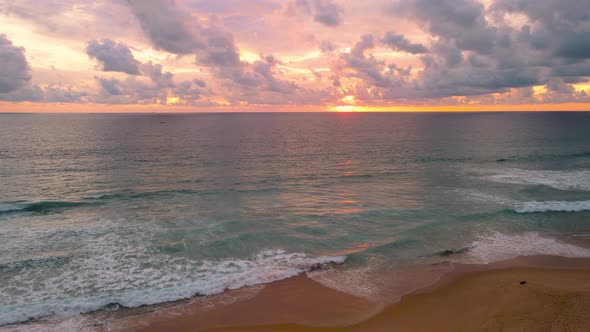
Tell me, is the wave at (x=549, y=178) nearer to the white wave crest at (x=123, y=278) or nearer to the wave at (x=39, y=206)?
the white wave crest at (x=123, y=278)

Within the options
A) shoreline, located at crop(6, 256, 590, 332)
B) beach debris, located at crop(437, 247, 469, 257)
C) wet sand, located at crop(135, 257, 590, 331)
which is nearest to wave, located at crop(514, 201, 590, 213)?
beach debris, located at crop(437, 247, 469, 257)

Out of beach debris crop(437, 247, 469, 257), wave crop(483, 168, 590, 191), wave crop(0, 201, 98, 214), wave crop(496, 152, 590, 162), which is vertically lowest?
wave crop(0, 201, 98, 214)

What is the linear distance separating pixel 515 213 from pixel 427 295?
51.4ft

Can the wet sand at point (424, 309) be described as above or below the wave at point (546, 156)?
below

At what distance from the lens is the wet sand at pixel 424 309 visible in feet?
41.5

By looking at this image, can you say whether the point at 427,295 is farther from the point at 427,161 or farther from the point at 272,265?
the point at 427,161

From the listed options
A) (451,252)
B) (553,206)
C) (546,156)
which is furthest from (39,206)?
(546,156)

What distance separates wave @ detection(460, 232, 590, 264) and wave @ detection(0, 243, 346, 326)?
770 cm

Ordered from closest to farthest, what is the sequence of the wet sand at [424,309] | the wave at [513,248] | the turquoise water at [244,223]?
the wet sand at [424,309]
the turquoise water at [244,223]
the wave at [513,248]

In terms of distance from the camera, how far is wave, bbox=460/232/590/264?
18.8 meters

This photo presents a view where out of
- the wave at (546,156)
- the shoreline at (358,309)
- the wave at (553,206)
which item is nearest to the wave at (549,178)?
the wave at (553,206)

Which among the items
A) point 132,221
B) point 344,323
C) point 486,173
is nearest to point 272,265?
point 344,323

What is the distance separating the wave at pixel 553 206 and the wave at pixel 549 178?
6.56 meters

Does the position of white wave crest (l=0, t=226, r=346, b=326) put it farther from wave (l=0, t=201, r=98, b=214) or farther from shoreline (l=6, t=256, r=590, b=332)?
wave (l=0, t=201, r=98, b=214)
